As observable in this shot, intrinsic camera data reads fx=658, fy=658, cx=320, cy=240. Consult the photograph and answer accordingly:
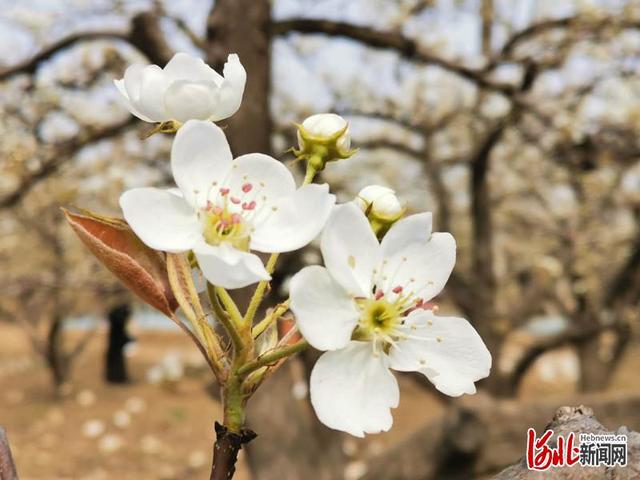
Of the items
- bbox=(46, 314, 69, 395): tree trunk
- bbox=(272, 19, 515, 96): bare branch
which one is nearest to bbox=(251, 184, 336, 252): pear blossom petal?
bbox=(272, 19, 515, 96): bare branch

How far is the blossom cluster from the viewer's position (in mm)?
385

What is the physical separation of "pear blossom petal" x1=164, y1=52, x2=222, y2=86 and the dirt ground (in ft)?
11.7

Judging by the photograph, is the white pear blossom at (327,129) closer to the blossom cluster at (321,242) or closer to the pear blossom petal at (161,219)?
the blossom cluster at (321,242)

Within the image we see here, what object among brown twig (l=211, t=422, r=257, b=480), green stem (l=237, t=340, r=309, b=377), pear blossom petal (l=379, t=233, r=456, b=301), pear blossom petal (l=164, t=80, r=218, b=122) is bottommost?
brown twig (l=211, t=422, r=257, b=480)

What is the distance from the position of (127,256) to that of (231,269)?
0.07 metres

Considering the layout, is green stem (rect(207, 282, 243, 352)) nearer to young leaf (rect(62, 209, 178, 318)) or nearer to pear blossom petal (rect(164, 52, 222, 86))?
young leaf (rect(62, 209, 178, 318))

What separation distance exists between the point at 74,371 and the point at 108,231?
769 centimetres

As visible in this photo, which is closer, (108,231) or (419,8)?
(108,231)

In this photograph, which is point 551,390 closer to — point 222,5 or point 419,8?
point 419,8

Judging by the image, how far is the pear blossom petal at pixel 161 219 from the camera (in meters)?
0.38

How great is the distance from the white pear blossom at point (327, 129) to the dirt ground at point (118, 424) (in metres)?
3.57

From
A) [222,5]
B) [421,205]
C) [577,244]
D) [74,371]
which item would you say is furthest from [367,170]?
[74,371]

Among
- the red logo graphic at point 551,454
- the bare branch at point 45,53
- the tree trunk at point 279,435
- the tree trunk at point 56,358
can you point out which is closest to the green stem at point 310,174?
the red logo graphic at point 551,454

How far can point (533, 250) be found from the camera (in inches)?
270
